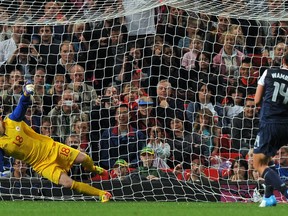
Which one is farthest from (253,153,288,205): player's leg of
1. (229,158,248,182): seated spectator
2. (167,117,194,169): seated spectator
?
(167,117,194,169): seated spectator

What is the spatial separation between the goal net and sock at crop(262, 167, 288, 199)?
8.14 feet

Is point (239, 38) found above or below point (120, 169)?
above

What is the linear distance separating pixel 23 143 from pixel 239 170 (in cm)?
323

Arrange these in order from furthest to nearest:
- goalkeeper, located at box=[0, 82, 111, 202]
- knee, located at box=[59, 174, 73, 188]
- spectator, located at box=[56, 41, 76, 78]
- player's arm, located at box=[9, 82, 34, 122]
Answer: spectator, located at box=[56, 41, 76, 78], goalkeeper, located at box=[0, 82, 111, 202], knee, located at box=[59, 174, 73, 188], player's arm, located at box=[9, 82, 34, 122]

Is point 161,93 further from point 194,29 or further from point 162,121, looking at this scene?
point 194,29

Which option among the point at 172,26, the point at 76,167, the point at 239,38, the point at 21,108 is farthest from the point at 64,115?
the point at 239,38

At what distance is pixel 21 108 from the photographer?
1241 cm

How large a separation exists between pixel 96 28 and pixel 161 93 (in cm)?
180

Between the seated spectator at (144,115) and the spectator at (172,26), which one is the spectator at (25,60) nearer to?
the seated spectator at (144,115)

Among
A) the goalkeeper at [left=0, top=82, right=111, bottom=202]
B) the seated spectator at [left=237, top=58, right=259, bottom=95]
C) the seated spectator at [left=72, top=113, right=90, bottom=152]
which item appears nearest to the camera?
the goalkeeper at [left=0, top=82, right=111, bottom=202]

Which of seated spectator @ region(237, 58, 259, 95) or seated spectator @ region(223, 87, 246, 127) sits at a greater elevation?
seated spectator @ region(237, 58, 259, 95)

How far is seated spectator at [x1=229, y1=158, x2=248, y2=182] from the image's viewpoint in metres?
13.5

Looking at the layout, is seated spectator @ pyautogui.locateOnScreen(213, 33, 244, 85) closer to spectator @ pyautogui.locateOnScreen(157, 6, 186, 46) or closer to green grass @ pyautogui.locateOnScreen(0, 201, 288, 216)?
spectator @ pyautogui.locateOnScreen(157, 6, 186, 46)

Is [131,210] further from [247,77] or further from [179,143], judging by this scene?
[247,77]
